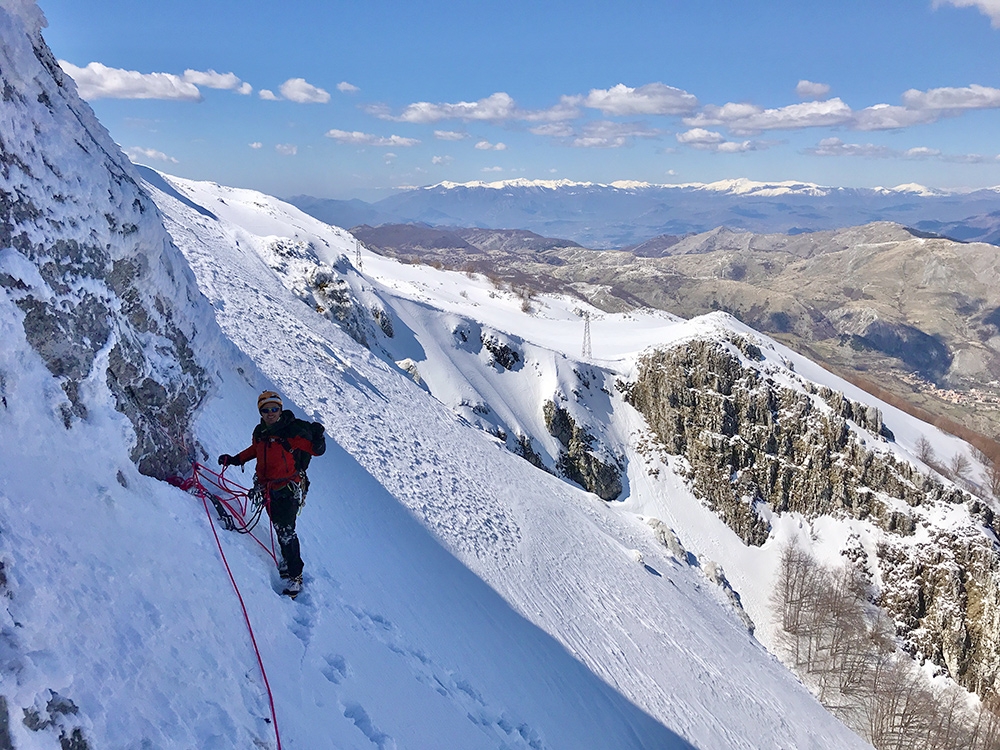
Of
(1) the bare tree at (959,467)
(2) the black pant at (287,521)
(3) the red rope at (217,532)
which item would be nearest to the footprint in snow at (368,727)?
(3) the red rope at (217,532)

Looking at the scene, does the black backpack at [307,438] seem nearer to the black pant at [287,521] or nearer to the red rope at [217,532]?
the black pant at [287,521]

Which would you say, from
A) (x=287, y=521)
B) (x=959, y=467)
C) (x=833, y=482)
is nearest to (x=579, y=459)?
(x=833, y=482)

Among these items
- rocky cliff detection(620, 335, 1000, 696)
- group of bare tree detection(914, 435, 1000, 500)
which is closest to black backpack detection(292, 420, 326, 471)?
rocky cliff detection(620, 335, 1000, 696)

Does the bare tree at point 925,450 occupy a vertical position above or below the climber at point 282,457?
below

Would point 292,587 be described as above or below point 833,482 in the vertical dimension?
above

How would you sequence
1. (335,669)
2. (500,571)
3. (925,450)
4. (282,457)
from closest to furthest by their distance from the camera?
(335,669), (282,457), (500,571), (925,450)

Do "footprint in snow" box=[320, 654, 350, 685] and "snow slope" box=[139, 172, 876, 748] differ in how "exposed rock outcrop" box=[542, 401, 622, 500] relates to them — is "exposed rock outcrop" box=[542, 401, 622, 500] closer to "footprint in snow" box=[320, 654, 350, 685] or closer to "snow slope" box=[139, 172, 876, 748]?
"snow slope" box=[139, 172, 876, 748]

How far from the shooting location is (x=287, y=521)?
780 cm

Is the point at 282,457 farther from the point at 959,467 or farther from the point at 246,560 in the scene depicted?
the point at 959,467

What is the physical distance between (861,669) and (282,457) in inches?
1885

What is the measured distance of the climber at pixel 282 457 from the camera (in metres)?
7.72

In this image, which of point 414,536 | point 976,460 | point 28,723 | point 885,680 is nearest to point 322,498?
point 414,536

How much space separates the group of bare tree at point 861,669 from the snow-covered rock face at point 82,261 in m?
44.9

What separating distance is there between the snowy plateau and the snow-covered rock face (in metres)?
0.04
